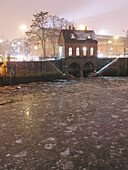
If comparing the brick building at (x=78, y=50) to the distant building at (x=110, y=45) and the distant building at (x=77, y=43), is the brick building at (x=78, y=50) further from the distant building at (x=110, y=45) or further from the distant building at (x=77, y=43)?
the distant building at (x=110, y=45)

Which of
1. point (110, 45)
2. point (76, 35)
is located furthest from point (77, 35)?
point (110, 45)

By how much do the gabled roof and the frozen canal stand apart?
2157 cm

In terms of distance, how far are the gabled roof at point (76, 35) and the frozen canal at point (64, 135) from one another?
2157 cm

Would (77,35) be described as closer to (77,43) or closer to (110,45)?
(77,43)

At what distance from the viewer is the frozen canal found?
8008 millimetres

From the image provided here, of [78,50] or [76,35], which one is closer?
[76,35]

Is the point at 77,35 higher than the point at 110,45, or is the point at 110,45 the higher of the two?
the point at 110,45

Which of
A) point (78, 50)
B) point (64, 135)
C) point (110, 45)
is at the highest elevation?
point (110, 45)

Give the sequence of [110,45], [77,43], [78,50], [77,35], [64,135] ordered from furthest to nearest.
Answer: [110,45]
[78,50]
[77,35]
[77,43]
[64,135]

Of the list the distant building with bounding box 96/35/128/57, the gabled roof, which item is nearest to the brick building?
the gabled roof

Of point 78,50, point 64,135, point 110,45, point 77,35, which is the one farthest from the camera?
point 110,45

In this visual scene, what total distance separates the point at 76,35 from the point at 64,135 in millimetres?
30401

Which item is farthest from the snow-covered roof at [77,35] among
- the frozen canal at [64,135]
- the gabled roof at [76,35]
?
the frozen canal at [64,135]

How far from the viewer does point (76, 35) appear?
37594mm
